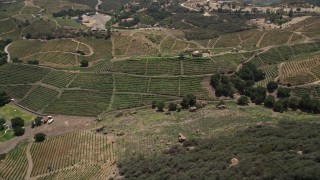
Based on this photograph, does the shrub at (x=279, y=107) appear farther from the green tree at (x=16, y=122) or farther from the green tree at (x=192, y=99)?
the green tree at (x=16, y=122)

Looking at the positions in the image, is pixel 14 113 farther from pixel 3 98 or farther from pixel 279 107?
pixel 279 107

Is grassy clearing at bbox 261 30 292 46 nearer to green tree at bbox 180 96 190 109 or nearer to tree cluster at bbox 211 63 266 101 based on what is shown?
tree cluster at bbox 211 63 266 101

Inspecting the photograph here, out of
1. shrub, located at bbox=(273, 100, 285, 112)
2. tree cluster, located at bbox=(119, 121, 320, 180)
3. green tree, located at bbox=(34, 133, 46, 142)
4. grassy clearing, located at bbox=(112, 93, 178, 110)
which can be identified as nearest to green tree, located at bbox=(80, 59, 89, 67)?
grassy clearing, located at bbox=(112, 93, 178, 110)

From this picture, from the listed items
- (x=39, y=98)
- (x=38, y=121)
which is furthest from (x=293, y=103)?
(x=39, y=98)

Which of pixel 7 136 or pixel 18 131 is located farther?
pixel 18 131

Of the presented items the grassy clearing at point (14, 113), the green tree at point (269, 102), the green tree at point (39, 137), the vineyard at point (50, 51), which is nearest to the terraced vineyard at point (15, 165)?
the green tree at point (39, 137)

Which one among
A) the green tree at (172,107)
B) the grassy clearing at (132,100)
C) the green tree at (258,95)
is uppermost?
the green tree at (258,95)
